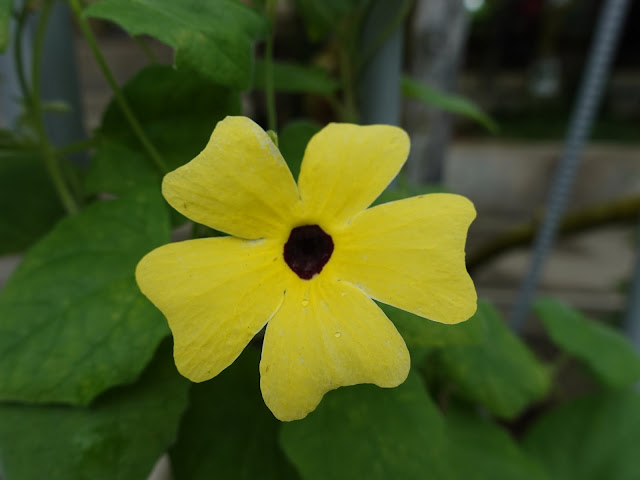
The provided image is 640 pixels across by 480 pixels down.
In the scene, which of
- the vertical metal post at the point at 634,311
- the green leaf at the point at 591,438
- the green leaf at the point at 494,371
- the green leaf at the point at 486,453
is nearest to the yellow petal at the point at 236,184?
the green leaf at the point at 494,371

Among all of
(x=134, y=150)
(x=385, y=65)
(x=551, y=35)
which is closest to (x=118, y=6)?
(x=134, y=150)

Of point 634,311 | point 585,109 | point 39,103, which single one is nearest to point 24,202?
point 39,103

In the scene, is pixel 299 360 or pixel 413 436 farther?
pixel 413 436

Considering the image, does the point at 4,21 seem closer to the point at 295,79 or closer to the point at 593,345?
the point at 295,79

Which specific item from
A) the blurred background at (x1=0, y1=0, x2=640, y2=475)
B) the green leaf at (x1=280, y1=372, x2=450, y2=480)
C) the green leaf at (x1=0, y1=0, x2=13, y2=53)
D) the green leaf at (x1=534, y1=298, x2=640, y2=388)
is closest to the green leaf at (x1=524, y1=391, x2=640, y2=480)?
the green leaf at (x1=534, y1=298, x2=640, y2=388)

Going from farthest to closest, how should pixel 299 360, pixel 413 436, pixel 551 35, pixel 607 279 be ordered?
pixel 551 35, pixel 607 279, pixel 413 436, pixel 299 360

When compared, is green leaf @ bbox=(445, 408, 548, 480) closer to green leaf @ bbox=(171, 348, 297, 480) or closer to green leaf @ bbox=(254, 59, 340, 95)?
green leaf @ bbox=(171, 348, 297, 480)

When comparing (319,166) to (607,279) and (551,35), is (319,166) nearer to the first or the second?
(607,279)
